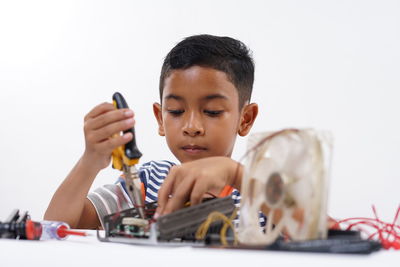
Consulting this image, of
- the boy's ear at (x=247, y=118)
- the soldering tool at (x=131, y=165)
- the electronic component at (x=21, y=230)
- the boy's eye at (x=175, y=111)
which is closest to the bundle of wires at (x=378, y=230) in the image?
the soldering tool at (x=131, y=165)

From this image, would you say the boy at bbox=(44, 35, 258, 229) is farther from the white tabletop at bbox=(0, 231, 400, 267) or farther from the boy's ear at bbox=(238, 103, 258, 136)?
the white tabletop at bbox=(0, 231, 400, 267)

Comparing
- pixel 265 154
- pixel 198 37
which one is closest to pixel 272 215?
pixel 265 154

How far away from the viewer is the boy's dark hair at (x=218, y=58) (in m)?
1.19

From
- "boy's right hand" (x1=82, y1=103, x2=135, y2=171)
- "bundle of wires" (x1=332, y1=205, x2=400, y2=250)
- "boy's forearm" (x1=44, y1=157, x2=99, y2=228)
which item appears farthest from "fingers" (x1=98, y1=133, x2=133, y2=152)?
Answer: "bundle of wires" (x1=332, y1=205, x2=400, y2=250)

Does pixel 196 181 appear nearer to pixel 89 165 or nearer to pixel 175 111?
pixel 89 165

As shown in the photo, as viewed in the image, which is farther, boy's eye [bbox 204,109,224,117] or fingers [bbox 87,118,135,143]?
boy's eye [bbox 204,109,224,117]

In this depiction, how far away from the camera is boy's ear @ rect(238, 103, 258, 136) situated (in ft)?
4.37

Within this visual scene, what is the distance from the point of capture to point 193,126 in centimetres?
109

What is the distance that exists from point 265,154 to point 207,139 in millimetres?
610

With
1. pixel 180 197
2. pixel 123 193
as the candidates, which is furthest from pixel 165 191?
pixel 123 193

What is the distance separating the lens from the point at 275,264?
42 centimetres

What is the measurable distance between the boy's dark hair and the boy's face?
28 mm

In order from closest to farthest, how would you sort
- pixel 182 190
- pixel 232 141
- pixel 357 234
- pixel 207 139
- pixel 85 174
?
pixel 357 234 < pixel 182 190 < pixel 85 174 < pixel 207 139 < pixel 232 141

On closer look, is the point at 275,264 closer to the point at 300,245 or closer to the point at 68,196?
the point at 300,245
